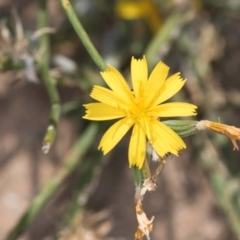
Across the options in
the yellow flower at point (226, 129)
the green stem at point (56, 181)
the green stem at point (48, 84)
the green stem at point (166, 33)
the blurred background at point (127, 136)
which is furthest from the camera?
the blurred background at point (127, 136)

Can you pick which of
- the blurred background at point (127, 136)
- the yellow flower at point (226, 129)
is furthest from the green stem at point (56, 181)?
the yellow flower at point (226, 129)

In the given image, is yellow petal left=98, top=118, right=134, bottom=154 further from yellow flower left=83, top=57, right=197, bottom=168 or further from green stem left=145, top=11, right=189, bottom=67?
green stem left=145, top=11, right=189, bottom=67

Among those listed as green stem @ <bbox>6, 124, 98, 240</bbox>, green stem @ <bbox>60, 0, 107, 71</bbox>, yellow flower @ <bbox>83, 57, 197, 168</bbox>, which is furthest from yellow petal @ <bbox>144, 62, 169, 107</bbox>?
green stem @ <bbox>6, 124, 98, 240</bbox>

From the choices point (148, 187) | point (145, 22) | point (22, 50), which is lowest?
point (148, 187)

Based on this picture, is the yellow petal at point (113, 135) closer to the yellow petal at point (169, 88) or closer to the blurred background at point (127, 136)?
the yellow petal at point (169, 88)

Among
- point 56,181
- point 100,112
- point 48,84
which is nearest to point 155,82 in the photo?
point 100,112

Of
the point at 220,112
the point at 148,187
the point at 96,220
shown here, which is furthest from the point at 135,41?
the point at 148,187

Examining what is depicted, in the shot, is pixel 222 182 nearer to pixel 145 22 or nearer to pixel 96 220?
pixel 96 220

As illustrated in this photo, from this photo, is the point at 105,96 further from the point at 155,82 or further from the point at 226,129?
the point at 226,129
